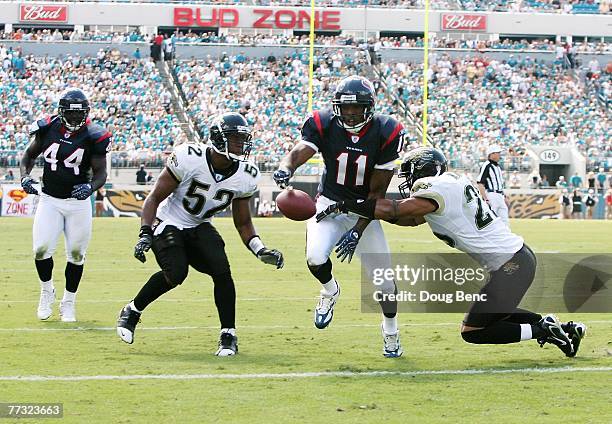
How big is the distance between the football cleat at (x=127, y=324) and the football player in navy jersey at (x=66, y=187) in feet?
4.96

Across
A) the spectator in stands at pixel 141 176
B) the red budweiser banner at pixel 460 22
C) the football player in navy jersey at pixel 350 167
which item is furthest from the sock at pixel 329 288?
the red budweiser banner at pixel 460 22

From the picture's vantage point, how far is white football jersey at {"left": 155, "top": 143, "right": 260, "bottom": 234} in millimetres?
6824

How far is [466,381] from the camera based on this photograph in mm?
5777

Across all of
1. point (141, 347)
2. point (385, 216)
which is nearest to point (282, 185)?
point (385, 216)

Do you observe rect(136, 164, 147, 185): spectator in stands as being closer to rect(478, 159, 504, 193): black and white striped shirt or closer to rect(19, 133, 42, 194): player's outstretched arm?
rect(478, 159, 504, 193): black and white striped shirt

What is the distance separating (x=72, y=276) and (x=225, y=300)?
205 centimetres

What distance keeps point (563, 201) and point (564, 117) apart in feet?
26.8

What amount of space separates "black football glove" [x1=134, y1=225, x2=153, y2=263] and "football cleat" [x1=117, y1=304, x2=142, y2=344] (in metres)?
0.48

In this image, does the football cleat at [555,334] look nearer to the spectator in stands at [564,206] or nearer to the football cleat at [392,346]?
the football cleat at [392,346]

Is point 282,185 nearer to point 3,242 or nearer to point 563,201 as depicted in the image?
point 3,242

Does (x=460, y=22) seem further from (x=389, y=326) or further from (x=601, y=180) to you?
(x=389, y=326)

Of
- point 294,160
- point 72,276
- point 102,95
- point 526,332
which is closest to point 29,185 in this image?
point 72,276

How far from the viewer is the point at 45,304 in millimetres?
8359

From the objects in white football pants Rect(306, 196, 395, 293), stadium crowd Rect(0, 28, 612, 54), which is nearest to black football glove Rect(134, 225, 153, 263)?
white football pants Rect(306, 196, 395, 293)
